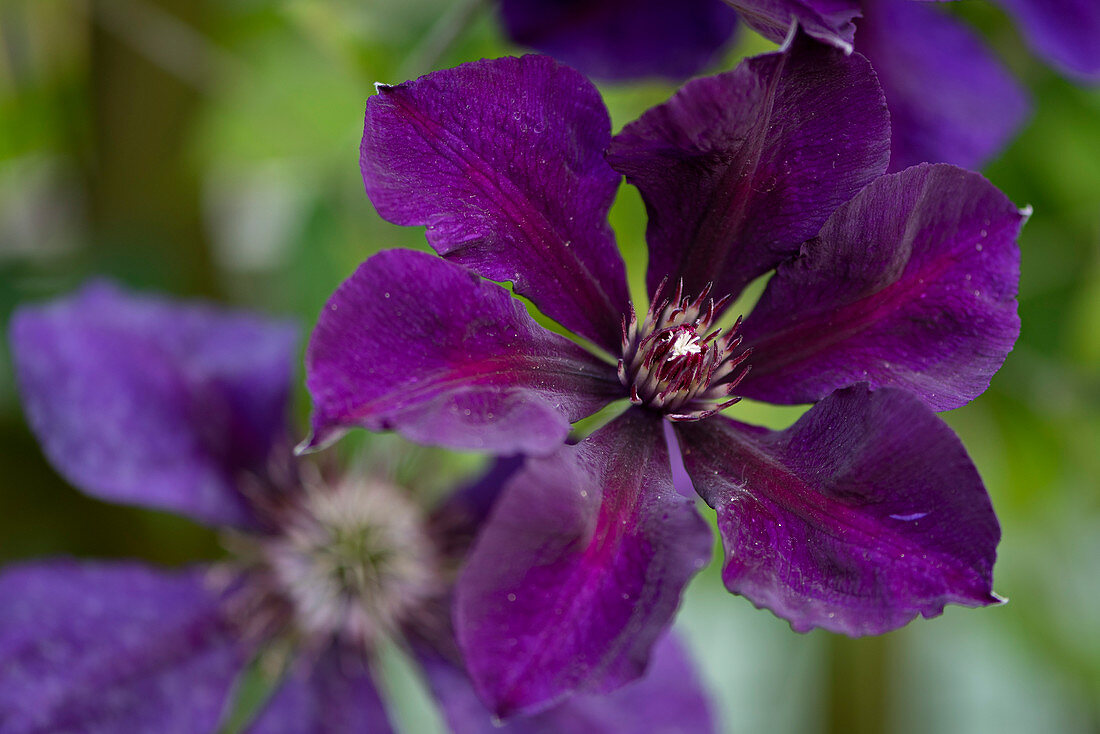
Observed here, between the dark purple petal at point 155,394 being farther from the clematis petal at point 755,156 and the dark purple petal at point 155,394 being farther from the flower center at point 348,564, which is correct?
the clematis petal at point 755,156

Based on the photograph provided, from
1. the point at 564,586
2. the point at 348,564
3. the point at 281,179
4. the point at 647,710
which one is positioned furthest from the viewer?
the point at 281,179

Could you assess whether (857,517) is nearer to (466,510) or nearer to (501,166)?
(501,166)

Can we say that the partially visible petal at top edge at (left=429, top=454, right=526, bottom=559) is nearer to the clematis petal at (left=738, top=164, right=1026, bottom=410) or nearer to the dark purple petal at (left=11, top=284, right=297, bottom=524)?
the dark purple petal at (left=11, top=284, right=297, bottom=524)

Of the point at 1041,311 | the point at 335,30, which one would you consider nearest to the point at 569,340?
the point at 335,30

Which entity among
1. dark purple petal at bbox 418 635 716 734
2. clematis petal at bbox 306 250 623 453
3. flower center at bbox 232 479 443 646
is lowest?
flower center at bbox 232 479 443 646

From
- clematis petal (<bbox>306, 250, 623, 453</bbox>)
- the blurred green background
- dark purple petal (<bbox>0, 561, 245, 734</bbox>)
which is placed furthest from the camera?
the blurred green background

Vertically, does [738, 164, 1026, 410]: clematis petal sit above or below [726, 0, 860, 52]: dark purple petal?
below

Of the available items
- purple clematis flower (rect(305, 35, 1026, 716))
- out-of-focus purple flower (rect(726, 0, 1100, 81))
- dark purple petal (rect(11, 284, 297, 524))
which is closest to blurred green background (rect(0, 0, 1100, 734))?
dark purple petal (rect(11, 284, 297, 524))

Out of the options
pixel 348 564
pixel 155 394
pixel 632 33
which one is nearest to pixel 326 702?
pixel 348 564
